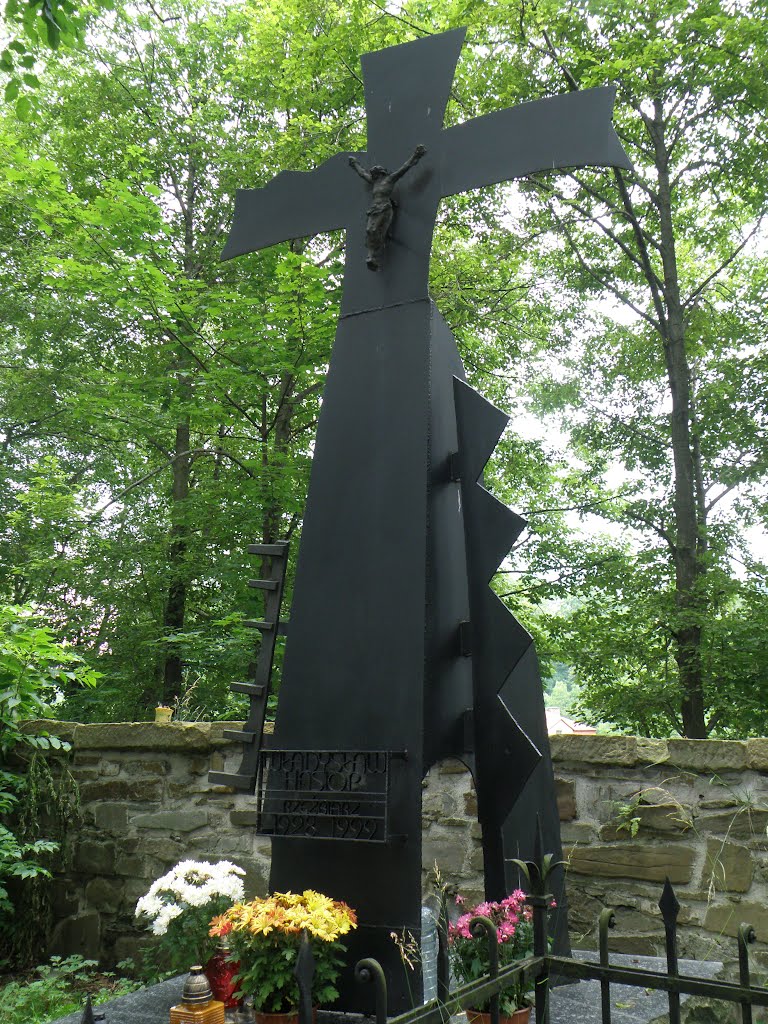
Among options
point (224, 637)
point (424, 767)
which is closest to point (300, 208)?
point (424, 767)

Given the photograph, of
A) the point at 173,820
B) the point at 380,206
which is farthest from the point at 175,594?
the point at 380,206

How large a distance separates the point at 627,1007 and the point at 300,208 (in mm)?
3651

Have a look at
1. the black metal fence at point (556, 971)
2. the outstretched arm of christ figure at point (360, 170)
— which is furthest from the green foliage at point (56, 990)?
the outstretched arm of christ figure at point (360, 170)

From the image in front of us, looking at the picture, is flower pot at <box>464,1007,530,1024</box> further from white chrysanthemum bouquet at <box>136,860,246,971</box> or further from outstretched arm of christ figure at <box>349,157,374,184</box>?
outstretched arm of christ figure at <box>349,157,374,184</box>

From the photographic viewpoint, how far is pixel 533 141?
3.51m

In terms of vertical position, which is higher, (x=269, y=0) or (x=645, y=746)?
(x=269, y=0)

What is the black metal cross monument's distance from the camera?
10.1ft

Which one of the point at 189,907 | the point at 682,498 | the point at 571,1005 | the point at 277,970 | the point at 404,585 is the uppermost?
the point at 682,498

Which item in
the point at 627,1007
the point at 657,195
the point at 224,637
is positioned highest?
the point at 657,195

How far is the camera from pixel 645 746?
4.27 m

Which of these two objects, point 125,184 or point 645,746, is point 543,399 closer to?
point 125,184

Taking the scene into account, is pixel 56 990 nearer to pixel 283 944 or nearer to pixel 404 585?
pixel 283 944

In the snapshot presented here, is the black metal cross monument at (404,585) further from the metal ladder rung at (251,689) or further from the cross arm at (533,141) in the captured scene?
the metal ladder rung at (251,689)

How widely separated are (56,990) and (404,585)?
10.3ft
